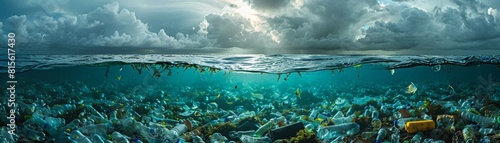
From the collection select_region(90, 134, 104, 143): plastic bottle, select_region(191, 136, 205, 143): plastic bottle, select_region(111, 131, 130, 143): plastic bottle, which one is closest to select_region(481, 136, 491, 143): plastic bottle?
select_region(191, 136, 205, 143): plastic bottle

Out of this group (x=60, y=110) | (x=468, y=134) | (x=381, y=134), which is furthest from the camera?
(x=60, y=110)

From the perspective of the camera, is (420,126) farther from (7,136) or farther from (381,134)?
(7,136)

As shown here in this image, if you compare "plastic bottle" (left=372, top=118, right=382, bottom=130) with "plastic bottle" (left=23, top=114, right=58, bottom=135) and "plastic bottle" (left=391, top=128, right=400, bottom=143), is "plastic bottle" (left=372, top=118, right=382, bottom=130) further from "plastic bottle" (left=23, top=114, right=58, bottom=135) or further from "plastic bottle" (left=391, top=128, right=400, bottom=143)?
"plastic bottle" (left=23, top=114, right=58, bottom=135)

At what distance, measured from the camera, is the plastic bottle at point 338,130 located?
7.30 meters

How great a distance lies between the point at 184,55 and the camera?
1305 cm

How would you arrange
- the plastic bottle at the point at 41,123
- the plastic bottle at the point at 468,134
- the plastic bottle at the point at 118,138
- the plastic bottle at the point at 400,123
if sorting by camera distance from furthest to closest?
the plastic bottle at the point at 400,123 → the plastic bottle at the point at 41,123 → the plastic bottle at the point at 118,138 → the plastic bottle at the point at 468,134

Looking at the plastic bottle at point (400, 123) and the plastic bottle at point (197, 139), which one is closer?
the plastic bottle at point (197, 139)

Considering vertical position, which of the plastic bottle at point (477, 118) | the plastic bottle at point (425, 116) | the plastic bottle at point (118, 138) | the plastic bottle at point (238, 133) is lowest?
the plastic bottle at point (238, 133)

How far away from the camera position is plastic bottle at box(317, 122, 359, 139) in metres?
7.30

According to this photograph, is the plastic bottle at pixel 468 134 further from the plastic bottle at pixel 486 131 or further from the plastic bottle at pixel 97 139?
the plastic bottle at pixel 97 139

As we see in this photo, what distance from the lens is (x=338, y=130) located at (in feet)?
24.5

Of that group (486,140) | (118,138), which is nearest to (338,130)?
(486,140)

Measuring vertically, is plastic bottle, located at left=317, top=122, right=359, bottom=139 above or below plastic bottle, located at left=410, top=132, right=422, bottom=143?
below

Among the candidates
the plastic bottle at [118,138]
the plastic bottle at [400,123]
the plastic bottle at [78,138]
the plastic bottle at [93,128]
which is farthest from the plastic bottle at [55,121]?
the plastic bottle at [400,123]
